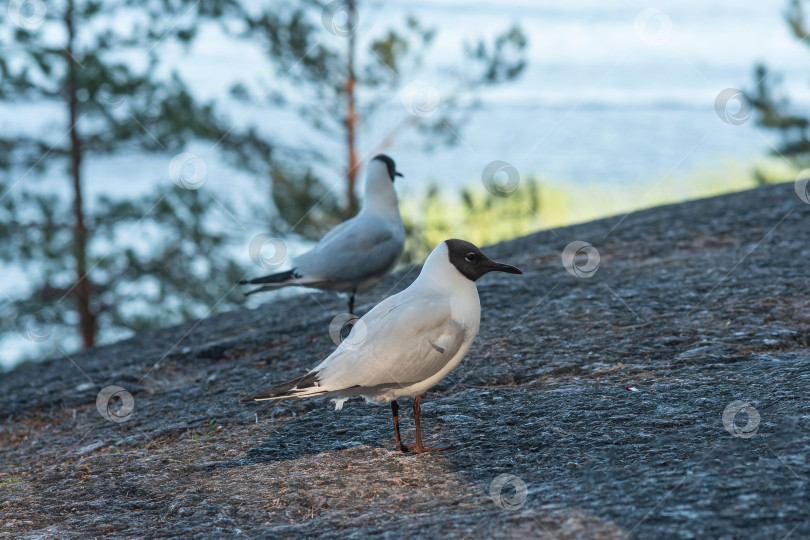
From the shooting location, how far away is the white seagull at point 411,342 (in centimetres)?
377

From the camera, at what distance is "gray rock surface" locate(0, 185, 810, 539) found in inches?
123

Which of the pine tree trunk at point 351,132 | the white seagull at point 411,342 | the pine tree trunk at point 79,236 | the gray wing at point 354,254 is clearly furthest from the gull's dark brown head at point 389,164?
the pine tree trunk at point 351,132

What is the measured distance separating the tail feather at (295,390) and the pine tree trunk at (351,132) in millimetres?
10563

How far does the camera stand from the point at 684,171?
23484 mm

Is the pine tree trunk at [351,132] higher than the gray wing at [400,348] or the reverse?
higher

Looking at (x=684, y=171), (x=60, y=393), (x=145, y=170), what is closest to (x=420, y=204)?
(x=145, y=170)

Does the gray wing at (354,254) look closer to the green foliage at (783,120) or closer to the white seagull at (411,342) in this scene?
the white seagull at (411,342)

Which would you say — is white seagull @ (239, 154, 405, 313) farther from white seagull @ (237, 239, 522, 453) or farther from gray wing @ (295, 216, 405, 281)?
white seagull @ (237, 239, 522, 453)

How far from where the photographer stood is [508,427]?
4031 mm

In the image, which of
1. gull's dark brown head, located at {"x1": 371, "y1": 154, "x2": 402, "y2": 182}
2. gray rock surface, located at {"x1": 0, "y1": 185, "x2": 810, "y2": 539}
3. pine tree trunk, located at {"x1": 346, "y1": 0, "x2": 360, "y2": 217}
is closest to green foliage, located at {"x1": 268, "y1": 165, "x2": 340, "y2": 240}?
pine tree trunk, located at {"x1": 346, "y1": 0, "x2": 360, "y2": 217}

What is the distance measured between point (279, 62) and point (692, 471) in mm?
12649

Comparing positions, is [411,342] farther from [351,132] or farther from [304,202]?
[351,132]

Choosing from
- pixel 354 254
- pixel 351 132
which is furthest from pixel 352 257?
pixel 351 132

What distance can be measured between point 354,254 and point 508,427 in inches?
99.2
